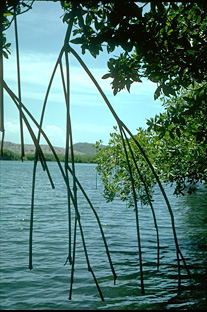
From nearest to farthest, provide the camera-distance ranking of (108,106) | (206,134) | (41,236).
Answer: (108,106) → (206,134) → (41,236)

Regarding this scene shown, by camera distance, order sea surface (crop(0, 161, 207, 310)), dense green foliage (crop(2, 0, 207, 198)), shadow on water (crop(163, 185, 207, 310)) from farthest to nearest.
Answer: sea surface (crop(0, 161, 207, 310)) < shadow on water (crop(163, 185, 207, 310)) < dense green foliage (crop(2, 0, 207, 198))

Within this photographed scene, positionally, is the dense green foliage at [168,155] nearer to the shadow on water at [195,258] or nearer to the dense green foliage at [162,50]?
the dense green foliage at [162,50]

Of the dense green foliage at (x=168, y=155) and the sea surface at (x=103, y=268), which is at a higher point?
the dense green foliage at (x=168, y=155)

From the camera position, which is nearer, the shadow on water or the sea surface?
the shadow on water

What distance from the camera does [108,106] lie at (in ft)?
4.88

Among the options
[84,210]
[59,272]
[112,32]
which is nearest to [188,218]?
[84,210]

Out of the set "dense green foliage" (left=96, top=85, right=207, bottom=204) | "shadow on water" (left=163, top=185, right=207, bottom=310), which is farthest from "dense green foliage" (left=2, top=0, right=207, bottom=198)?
"shadow on water" (left=163, top=185, right=207, bottom=310)

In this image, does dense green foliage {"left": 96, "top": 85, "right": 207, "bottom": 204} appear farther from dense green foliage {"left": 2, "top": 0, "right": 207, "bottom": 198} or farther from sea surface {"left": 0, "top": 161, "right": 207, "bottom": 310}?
sea surface {"left": 0, "top": 161, "right": 207, "bottom": 310}

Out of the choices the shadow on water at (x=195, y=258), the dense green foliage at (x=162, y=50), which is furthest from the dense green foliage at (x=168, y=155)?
the shadow on water at (x=195, y=258)

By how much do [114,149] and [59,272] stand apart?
22.0 feet

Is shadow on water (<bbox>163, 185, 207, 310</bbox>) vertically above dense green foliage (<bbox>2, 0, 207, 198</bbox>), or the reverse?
dense green foliage (<bbox>2, 0, 207, 198</bbox>)

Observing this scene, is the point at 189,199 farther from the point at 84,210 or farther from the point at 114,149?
the point at 114,149

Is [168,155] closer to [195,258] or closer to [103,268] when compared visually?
[195,258]

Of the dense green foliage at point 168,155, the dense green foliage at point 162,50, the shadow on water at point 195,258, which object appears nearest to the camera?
the dense green foliage at point 162,50
